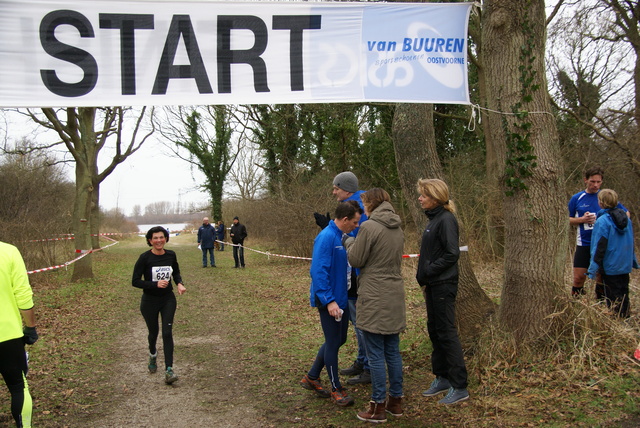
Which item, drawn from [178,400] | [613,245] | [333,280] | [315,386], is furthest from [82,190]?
[613,245]

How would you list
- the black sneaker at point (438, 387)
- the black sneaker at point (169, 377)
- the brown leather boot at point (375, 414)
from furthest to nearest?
1. the black sneaker at point (169, 377)
2. the black sneaker at point (438, 387)
3. the brown leather boot at point (375, 414)

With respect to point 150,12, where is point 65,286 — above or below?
below

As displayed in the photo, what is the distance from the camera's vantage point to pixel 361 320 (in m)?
4.50

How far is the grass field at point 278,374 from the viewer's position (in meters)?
4.37

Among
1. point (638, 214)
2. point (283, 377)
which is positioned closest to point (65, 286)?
Result: point (283, 377)

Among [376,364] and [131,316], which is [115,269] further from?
[376,364]

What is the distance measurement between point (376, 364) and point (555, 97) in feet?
51.2

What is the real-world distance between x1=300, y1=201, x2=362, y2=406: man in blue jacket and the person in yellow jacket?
2.38 metres

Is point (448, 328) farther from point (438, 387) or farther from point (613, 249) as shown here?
point (613, 249)

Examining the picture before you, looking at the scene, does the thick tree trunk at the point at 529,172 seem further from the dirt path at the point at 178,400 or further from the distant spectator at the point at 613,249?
the dirt path at the point at 178,400

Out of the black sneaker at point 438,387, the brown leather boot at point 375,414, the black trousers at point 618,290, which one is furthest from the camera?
the black trousers at point 618,290

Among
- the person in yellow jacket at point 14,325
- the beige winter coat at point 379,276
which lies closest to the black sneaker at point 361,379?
the beige winter coat at point 379,276

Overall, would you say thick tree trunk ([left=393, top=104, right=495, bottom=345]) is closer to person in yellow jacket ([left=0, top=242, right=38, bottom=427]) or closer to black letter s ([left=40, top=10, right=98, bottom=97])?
black letter s ([left=40, top=10, right=98, bottom=97])

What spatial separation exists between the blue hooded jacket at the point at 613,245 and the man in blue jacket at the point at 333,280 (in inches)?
117
